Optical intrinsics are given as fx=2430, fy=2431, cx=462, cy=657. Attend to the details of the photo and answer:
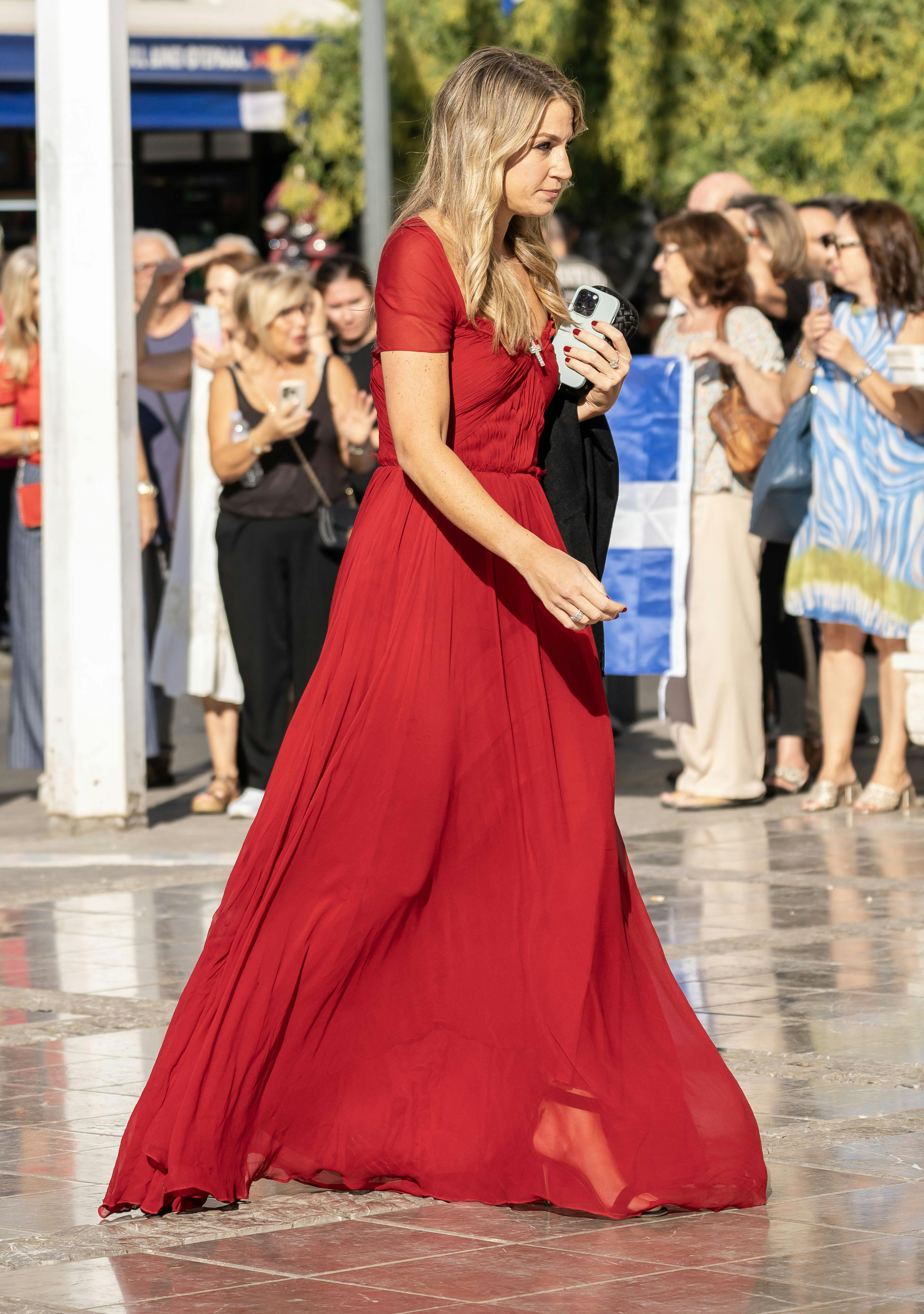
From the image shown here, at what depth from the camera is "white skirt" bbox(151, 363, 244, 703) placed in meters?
10.7

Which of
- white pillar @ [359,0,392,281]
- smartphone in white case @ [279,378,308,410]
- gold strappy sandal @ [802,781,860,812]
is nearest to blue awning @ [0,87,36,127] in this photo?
white pillar @ [359,0,392,281]

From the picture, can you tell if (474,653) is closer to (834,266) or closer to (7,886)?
(7,886)

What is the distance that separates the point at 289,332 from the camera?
33.2ft

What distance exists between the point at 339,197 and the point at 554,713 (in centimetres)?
1551

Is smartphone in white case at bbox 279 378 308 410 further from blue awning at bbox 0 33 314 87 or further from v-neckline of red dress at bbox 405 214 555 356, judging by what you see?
blue awning at bbox 0 33 314 87

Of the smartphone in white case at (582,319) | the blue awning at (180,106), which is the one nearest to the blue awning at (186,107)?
the blue awning at (180,106)

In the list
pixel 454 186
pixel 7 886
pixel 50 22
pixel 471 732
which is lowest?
pixel 7 886

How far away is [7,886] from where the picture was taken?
29.2 ft

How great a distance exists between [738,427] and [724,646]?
940 mm

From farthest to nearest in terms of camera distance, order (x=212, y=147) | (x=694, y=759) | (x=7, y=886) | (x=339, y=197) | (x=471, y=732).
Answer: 1. (x=212, y=147)
2. (x=339, y=197)
3. (x=694, y=759)
4. (x=7, y=886)
5. (x=471, y=732)

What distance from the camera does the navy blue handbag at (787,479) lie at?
10039 mm

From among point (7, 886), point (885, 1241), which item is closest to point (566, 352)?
point (885, 1241)

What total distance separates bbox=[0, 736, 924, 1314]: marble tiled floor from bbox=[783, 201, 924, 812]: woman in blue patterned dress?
4.61 feet

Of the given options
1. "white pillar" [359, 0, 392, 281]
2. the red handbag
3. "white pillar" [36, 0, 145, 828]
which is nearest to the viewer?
"white pillar" [36, 0, 145, 828]
